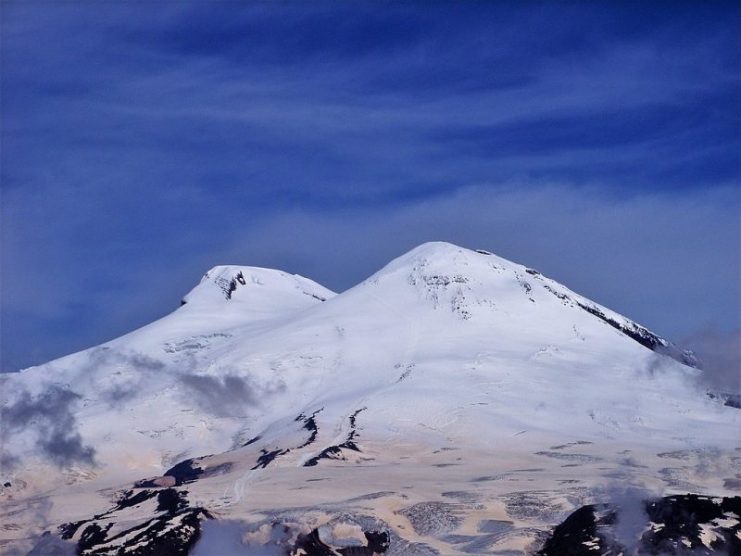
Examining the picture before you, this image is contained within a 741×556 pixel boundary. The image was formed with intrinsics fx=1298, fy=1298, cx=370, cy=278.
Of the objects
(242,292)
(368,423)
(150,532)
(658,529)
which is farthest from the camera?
(242,292)

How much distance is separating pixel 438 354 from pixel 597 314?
32.3m

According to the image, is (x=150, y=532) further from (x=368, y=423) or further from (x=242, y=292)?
(x=242, y=292)

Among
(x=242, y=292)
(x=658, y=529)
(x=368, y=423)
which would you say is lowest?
(x=658, y=529)

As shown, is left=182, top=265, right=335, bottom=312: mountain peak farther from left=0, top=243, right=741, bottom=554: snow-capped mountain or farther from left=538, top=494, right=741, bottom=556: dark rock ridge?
left=538, top=494, right=741, bottom=556: dark rock ridge

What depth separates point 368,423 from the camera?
438 feet

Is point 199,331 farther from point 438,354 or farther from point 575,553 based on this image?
point 575,553

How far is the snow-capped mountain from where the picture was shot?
99625 millimetres

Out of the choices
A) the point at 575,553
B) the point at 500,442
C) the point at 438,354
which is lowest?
the point at 575,553

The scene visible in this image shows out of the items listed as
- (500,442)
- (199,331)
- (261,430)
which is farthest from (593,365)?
(199,331)

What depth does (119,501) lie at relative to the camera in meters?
118

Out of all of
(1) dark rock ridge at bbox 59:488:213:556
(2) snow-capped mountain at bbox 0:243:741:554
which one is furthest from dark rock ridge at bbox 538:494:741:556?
(1) dark rock ridge at bbox 59:488:213:556

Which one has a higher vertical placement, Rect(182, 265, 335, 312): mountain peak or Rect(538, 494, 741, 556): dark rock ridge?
Rect(182, 265, 335, 312): mountain peak

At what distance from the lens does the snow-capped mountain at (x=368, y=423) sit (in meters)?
99.6

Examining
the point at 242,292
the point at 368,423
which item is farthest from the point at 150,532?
the point at 242,292
